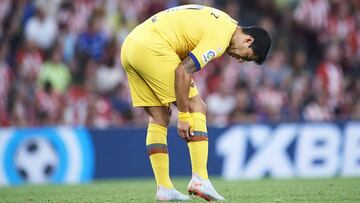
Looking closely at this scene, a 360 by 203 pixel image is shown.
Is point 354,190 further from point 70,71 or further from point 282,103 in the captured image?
point 70,71

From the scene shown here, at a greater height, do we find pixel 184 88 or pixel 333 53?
A: pixel 333 53

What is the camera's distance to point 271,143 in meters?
15.5

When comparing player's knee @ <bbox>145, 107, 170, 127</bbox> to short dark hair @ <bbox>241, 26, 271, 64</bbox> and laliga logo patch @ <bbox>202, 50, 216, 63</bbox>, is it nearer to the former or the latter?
laliga logo patch @ <bbox>202, 50, 216, 63</bbox>

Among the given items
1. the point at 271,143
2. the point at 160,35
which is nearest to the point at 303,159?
the point at 271,143

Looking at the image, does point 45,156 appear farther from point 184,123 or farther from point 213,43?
point 213,43

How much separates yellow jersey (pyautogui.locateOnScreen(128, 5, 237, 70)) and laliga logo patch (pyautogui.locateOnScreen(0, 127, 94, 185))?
23.4 ft

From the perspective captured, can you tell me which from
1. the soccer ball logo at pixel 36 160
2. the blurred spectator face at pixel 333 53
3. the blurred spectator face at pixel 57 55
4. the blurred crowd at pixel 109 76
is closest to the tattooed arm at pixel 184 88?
the soccer ball logo at pixel 36 160

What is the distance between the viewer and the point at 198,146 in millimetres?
8344

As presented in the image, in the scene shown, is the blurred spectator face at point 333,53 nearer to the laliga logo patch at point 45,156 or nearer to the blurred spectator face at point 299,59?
the blurred spectator face at point 299,59

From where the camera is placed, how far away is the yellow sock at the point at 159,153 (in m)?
8.52

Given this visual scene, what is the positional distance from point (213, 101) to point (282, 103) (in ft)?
4.70

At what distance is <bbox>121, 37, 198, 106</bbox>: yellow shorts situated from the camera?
8219 mm

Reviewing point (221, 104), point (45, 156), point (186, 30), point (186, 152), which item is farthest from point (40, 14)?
point (186, 30)

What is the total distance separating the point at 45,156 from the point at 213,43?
777cm
